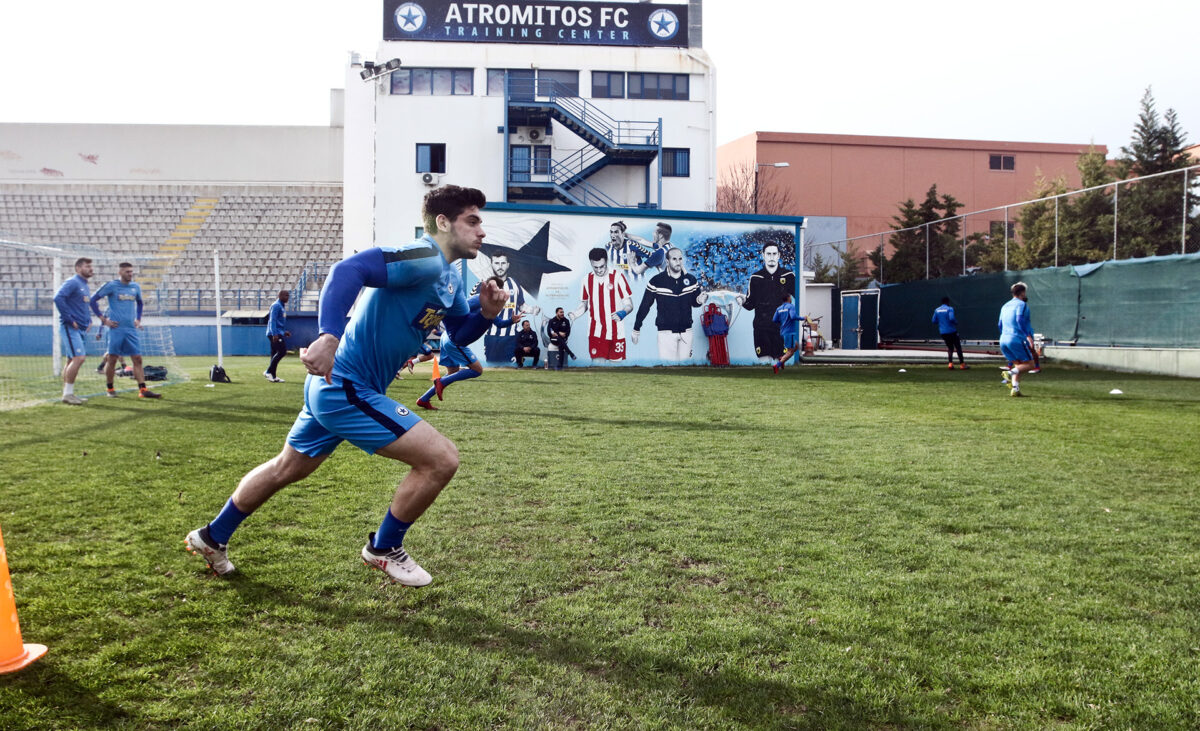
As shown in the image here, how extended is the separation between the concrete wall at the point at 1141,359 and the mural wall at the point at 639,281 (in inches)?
318

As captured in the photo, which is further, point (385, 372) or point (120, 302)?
point (120, 302)

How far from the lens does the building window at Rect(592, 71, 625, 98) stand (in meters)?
42.8

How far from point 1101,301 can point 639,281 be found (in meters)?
Answer: 12.5

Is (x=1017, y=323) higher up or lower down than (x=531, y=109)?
lower down

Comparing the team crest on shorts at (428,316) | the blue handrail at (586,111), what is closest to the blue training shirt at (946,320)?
the blue handrail at (586,111)

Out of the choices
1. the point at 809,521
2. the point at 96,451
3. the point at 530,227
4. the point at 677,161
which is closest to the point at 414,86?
the point at 677,161

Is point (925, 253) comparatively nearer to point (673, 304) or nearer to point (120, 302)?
point (673, 304)

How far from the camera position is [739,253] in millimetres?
25094

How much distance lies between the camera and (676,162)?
42.3 meters

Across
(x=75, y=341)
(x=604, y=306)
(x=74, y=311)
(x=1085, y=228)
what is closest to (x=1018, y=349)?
(x=604, y=306)

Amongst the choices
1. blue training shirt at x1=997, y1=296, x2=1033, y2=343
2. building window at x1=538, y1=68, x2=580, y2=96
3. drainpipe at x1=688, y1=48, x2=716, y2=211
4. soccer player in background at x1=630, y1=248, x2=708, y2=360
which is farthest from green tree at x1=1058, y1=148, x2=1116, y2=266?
building window at x1=538, y1=68, x2=580, y2=96

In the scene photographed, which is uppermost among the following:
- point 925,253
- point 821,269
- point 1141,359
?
point 821,269

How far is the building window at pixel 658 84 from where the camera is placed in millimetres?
42969

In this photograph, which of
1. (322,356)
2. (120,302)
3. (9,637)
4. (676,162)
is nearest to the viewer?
(9,637)
